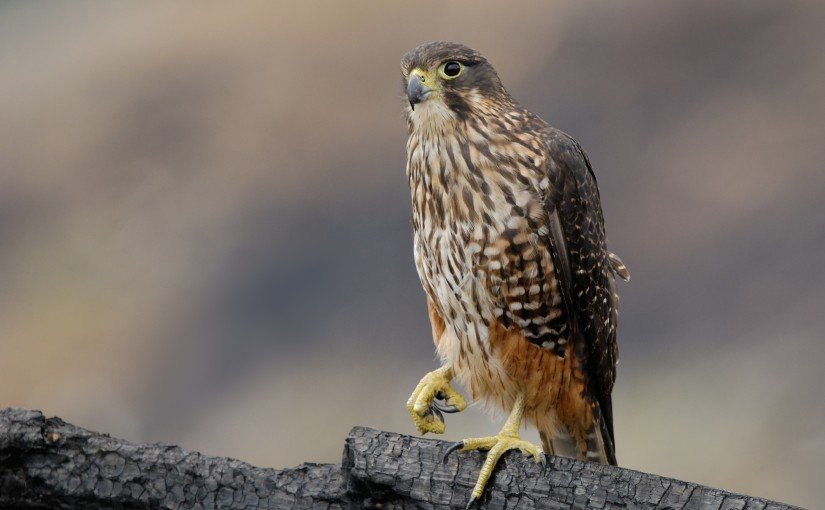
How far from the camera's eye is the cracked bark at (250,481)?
7.27 ft

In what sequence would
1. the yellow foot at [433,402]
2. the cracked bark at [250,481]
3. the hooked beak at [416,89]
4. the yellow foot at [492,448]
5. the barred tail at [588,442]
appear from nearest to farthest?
the cracked bark at [250,481] → the yellow foot at [492,448] → the hooked beak at [416,89] → the yellow foot at [433,402] → the barred tail at [588,442]

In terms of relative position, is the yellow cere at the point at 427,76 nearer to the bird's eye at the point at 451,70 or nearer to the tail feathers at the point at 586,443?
the bird's eye at the point at 451,70

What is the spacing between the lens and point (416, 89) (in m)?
2.69

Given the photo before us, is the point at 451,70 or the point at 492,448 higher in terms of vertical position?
the point at 451,70

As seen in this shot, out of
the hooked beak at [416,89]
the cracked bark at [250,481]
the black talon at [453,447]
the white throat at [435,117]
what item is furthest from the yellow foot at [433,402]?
the hooked beak at [416,89]

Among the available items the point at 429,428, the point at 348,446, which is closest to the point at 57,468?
the point at 348,446

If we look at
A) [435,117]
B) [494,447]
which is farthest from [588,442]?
[435,117]

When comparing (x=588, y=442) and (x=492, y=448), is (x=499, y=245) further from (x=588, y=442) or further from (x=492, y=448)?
(x=588, y=442)

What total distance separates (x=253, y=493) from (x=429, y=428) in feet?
2.53

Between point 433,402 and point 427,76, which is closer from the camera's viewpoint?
point 427,76

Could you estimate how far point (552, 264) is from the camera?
2.78m

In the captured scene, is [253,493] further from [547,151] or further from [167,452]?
[547,151]

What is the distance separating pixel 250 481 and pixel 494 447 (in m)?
0.65

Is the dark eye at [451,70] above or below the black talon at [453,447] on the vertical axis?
above
